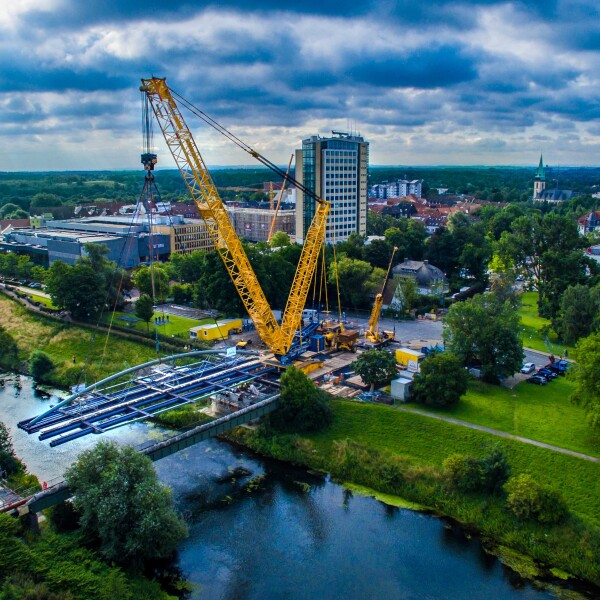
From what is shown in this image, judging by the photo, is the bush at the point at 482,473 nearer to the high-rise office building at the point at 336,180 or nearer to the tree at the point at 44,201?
the high-rise office building at the point at 336,180

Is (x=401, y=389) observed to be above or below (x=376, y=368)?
below

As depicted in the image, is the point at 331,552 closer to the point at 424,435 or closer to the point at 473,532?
the point at 473,532

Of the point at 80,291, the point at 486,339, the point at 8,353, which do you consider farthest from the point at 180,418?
the point at 80,291

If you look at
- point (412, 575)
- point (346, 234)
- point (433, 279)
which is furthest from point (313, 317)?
point (346, 234)

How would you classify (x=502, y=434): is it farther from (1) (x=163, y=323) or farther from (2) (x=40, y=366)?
(2) (x=40, y=366)

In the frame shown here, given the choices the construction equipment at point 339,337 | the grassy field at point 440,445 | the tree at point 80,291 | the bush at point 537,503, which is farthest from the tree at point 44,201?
the bush at point 537,503

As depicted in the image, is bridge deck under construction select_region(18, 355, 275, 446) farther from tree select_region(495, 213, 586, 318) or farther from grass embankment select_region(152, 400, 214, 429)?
tree select_region(495, 213, 586, 318)

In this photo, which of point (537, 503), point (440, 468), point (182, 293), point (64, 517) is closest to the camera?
point (64, 517)

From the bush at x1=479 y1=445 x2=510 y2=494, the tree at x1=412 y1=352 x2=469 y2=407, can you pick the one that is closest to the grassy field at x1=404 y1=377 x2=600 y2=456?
the tree at x1=412 y1=352 x2=469 y2=407
